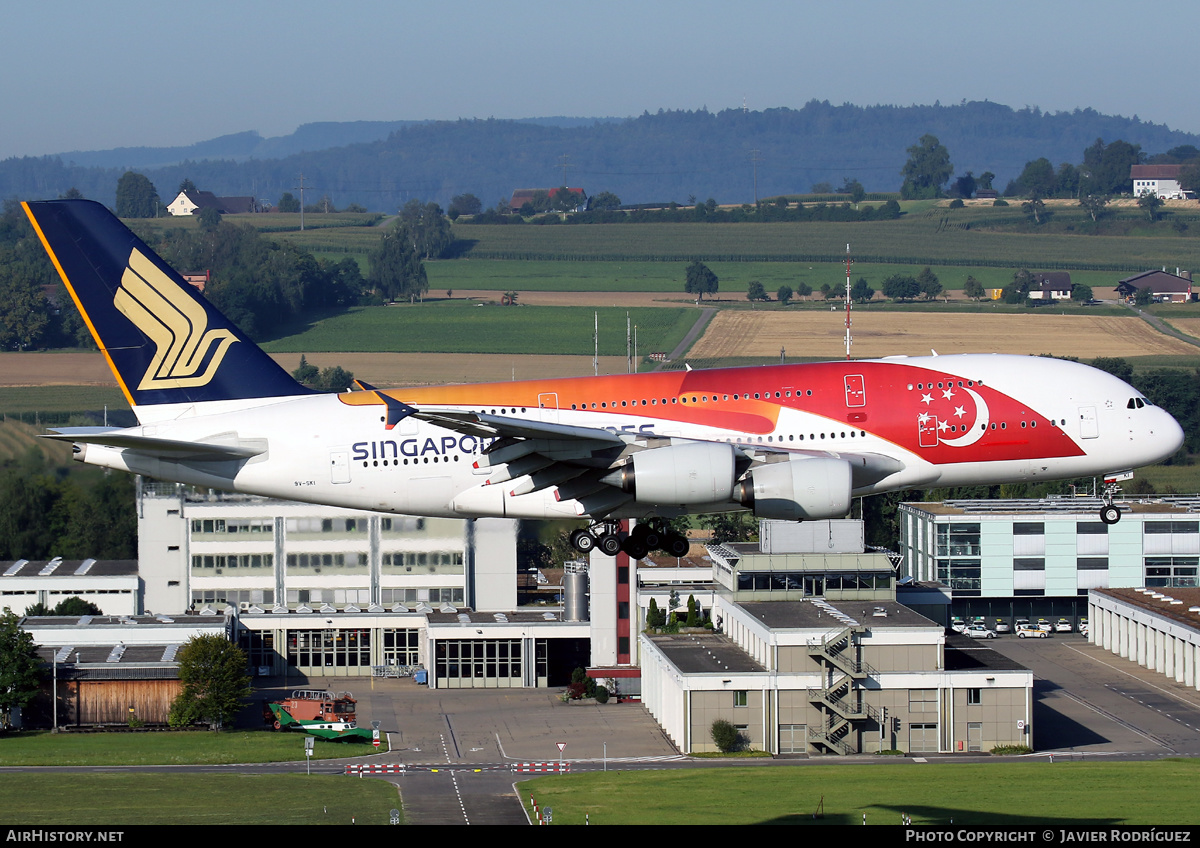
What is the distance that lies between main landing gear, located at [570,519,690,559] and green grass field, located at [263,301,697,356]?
413ft

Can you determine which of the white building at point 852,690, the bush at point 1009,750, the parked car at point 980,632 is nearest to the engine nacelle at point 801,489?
the white building at point 852,690

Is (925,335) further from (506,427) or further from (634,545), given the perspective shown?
(506,427)

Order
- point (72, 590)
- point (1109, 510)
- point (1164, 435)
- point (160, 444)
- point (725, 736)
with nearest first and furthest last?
point (160, 444) → point (1164, 435) → point (1109, 510) → point (725, 736) → point (72, 590)

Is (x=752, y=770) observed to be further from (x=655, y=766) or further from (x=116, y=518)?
(x=116, y=518)

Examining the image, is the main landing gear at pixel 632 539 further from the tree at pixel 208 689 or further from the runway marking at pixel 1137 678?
the runway marking at pixel 1137 678

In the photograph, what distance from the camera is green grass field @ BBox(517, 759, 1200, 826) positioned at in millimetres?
71250

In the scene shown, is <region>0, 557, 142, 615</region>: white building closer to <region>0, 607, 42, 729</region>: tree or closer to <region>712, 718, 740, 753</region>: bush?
<region>0, 607, 42, 729</region>: tree

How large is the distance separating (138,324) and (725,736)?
161ft

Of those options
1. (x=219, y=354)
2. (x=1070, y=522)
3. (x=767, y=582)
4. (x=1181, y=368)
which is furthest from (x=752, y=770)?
(x=1181, y=368)

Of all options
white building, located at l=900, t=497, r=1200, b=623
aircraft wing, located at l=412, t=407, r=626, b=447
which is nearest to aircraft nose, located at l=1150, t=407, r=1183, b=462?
aircraft wing, located at l=412, t=407, r=626, b=447

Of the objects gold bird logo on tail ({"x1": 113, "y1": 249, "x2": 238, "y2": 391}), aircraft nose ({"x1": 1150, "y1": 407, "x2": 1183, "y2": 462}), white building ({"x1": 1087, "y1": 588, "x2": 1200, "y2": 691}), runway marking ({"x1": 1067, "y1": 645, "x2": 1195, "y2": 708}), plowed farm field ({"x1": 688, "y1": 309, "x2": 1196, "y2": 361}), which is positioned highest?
Answer: plowed farm field ({"x1": 688, "y1": 309, "x2": 1196, "y2": 361})

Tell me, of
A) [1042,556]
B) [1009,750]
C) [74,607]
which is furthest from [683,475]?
[1042,556]

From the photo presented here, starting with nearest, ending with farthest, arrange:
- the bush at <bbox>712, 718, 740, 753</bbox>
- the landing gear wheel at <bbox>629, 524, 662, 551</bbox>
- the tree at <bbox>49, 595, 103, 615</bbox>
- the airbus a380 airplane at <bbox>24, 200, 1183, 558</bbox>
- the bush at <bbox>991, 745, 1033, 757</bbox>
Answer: the airbus a380 airplane at <bbox>24, 200, 1183, 558</bbox>
the landing gear wheel at <bbox>629, 524, 662, 551</bbox>
the bush at <bbox>712, 718, 740, 753</bbox>
the bush at <bbox>991, 745, 1033, 757</bbox>
the tree at <bbox>49, 595, 103, 615</bbox>

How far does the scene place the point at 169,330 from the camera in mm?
46375
